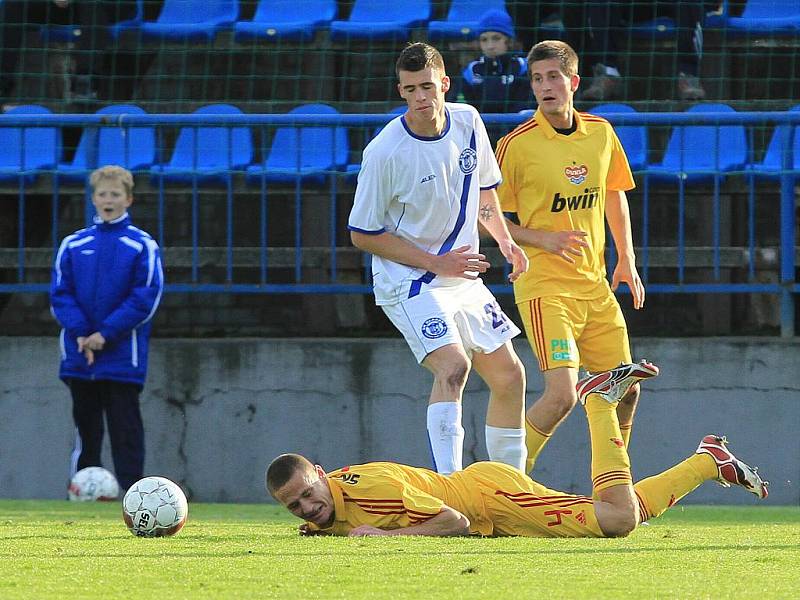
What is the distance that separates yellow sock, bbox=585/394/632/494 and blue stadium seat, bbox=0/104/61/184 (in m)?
5.22

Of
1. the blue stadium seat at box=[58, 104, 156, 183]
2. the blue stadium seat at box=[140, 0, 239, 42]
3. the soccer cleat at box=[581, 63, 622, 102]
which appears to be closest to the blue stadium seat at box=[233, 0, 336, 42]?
the blue stadium seat at box=[140, 0, 239, 42]

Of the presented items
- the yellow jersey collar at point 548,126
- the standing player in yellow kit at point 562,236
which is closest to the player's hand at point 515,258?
the standing player in yellow kit at point 562,236

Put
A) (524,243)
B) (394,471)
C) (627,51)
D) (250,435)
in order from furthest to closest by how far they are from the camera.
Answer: (627,51) < (250,435) < (524,243) < (394,471)

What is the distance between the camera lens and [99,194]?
884cm

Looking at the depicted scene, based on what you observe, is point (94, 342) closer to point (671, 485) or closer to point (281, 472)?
point (281, 472)

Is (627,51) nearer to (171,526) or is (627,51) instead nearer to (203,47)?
(203,47)

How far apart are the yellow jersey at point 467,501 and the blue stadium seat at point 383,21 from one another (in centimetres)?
659

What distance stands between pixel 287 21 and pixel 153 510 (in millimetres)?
6909

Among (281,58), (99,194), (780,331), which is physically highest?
(281,58)

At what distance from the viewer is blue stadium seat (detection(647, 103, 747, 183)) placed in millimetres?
9539

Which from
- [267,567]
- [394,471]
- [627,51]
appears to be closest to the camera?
[267,567]

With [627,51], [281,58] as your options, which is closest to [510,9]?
[627,51]

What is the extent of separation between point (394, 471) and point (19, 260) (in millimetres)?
4884

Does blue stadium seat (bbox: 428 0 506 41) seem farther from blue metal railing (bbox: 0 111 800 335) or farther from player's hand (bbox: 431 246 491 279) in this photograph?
player's hand (bbox: 431 246 491 279)
